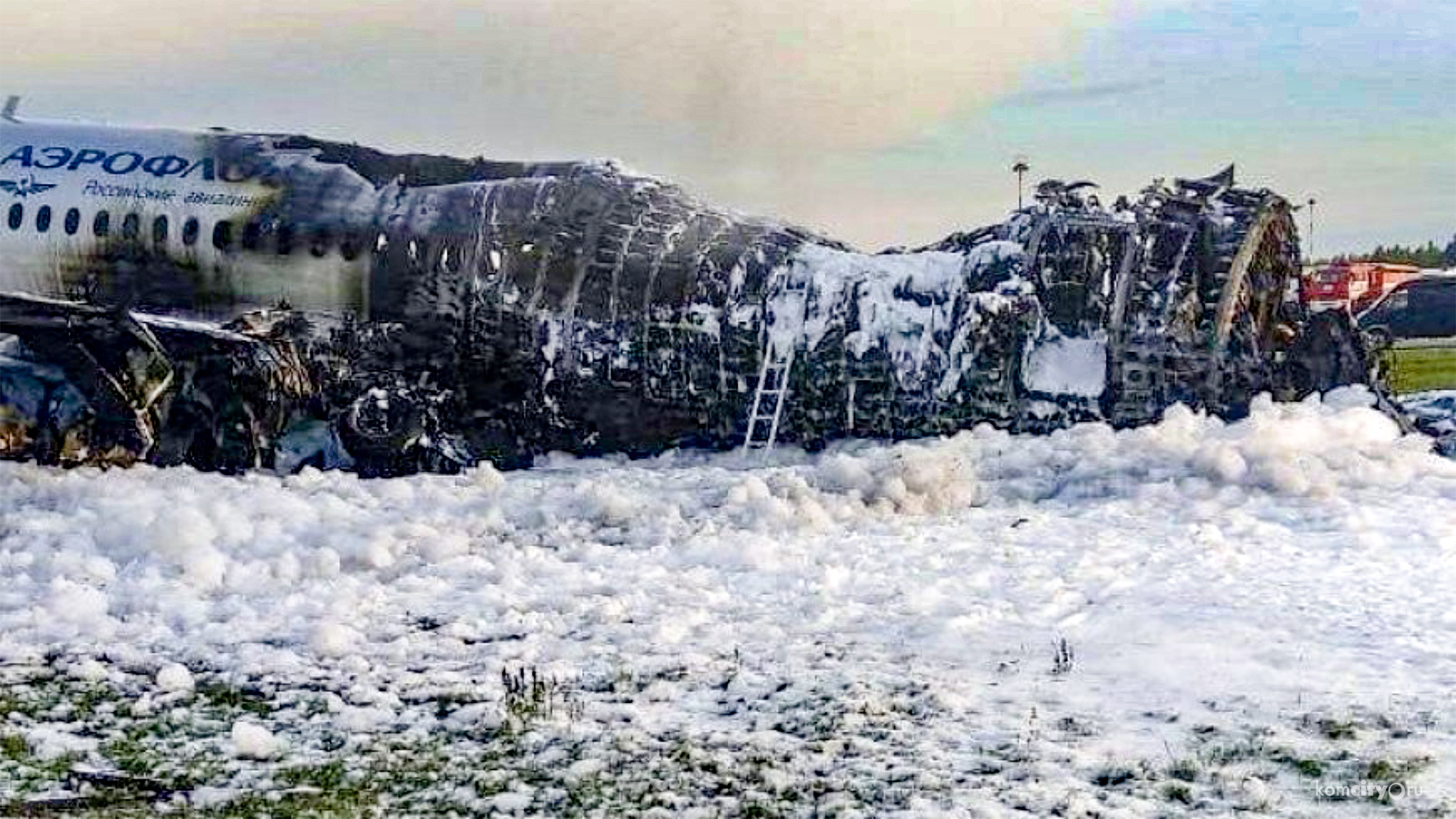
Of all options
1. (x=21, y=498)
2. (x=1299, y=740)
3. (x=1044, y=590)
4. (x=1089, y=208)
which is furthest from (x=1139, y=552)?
(x=21, y=498)

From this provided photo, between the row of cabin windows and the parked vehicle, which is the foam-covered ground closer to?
the row of cabin windows

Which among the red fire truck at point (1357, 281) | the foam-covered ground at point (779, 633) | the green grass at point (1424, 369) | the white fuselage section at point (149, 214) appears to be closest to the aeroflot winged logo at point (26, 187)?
the white fuselage section at point (149, 214)

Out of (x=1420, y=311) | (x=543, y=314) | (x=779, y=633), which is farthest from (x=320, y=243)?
(x=1420, y=311)

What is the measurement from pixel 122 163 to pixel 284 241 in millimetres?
2001

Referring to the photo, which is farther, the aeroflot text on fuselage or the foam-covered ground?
the aeroflot text on fuselage

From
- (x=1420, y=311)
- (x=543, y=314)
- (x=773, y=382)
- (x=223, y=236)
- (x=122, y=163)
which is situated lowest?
(x=773, y=382)

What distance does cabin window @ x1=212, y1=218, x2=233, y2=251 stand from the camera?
15.7 meters

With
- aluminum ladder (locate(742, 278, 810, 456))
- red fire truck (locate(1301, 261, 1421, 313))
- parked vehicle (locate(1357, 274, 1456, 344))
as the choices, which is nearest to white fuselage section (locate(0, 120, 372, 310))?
aluminum ladder (locate(742, 278, 810, 456))

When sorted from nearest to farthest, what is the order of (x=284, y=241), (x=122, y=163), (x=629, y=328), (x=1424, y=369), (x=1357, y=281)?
(x=629, y=328)
(x=284, y=241)
(x=122, y=163)
(x=1424, y=369)
(x=1357, y=281)

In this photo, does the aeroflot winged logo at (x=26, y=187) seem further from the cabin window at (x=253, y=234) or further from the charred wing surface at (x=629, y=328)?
the cabin window at (x=253, y=234)

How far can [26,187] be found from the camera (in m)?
16.3

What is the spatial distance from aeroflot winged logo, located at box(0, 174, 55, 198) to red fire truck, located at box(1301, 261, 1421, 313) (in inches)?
1274

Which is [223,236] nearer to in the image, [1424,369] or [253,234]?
[253,234]

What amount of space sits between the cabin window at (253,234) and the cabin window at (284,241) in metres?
0.17
